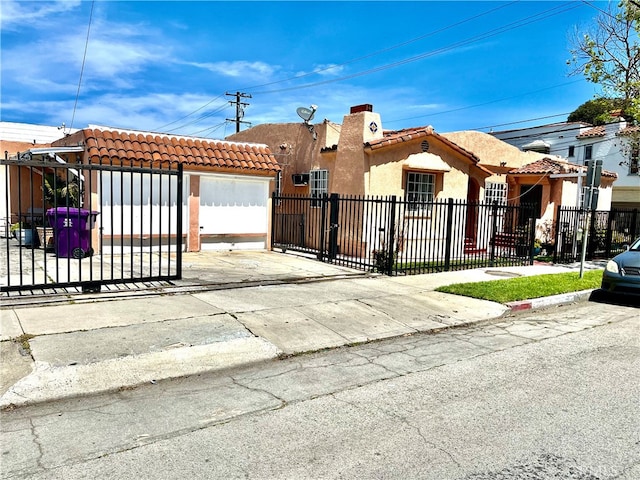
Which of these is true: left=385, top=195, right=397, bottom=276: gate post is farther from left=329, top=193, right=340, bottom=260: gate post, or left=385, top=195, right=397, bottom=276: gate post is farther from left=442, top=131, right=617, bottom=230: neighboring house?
left=442, top=131, right=617, bottom=230: neighboring house

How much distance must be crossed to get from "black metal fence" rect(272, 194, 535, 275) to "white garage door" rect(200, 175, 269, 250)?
0.61 meters

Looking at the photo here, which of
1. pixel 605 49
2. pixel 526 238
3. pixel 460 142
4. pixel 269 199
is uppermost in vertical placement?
pixel 605 49

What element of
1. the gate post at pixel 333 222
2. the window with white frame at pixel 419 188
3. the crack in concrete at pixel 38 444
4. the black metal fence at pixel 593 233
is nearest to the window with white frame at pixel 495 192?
the black metal fence at pixel 593 233

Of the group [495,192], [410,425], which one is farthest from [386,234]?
[410,425]

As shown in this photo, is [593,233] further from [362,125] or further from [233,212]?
[233,212]

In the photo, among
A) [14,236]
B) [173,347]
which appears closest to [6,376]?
[173,347]

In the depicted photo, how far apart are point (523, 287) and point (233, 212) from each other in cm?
859

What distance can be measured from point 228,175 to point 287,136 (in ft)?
13.4

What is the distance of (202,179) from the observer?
1430 cm

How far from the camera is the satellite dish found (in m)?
16.5

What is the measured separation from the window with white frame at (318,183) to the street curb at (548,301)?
821 centimetres

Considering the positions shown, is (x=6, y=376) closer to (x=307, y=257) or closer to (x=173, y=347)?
(x=173, y=347)

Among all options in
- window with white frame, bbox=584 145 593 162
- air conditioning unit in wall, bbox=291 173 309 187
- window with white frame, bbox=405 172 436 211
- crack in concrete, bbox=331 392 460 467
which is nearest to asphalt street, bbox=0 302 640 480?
crack in concrete, bbox=331 392 460 467

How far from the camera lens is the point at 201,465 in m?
3.35
